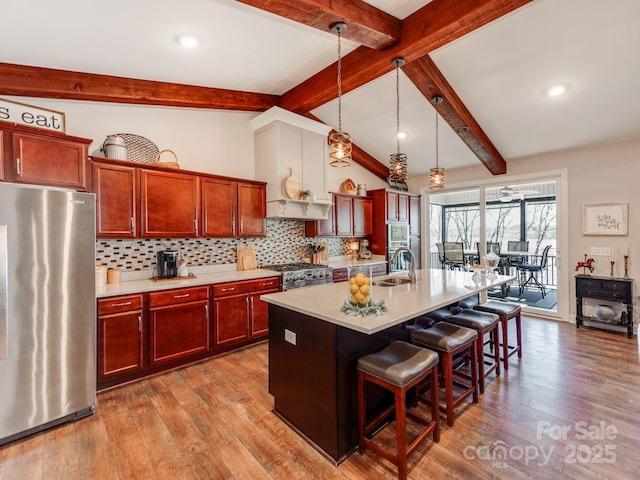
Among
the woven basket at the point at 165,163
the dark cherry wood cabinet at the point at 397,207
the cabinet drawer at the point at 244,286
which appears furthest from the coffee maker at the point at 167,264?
the dark cherry wood cabinet at the point at 397,207

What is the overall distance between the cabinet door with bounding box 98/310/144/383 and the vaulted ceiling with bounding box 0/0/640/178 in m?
2.16

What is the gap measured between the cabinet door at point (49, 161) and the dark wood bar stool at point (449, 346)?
308 cm

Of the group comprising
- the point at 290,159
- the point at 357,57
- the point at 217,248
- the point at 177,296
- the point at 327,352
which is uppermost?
the point at 357,57

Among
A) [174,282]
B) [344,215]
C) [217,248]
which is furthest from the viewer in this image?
[344,215]

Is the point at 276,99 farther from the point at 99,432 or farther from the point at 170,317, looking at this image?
the point at 99,432

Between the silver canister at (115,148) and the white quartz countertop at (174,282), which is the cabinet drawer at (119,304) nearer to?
the white quartz countertop at (174,282)

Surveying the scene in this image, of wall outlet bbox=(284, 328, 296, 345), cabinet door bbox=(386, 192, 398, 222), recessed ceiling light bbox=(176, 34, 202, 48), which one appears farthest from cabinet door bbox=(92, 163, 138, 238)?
cabinet door bbox=(386, 192, 398, 222)

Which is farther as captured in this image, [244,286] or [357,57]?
[244,286]

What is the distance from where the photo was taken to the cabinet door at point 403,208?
19.7ft

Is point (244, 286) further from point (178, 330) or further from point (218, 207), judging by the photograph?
point (218, 207)

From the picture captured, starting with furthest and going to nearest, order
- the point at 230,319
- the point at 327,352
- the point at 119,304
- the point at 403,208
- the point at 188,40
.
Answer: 1. the point at 403,208
2. the point at 230,319
3. the point at 119,304
4. the point at 188,40
5. the point at 327,352

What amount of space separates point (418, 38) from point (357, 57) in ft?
2.42

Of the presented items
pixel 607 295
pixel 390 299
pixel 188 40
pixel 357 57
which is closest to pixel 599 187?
pixel 607 295

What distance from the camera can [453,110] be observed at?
12.3 ft
